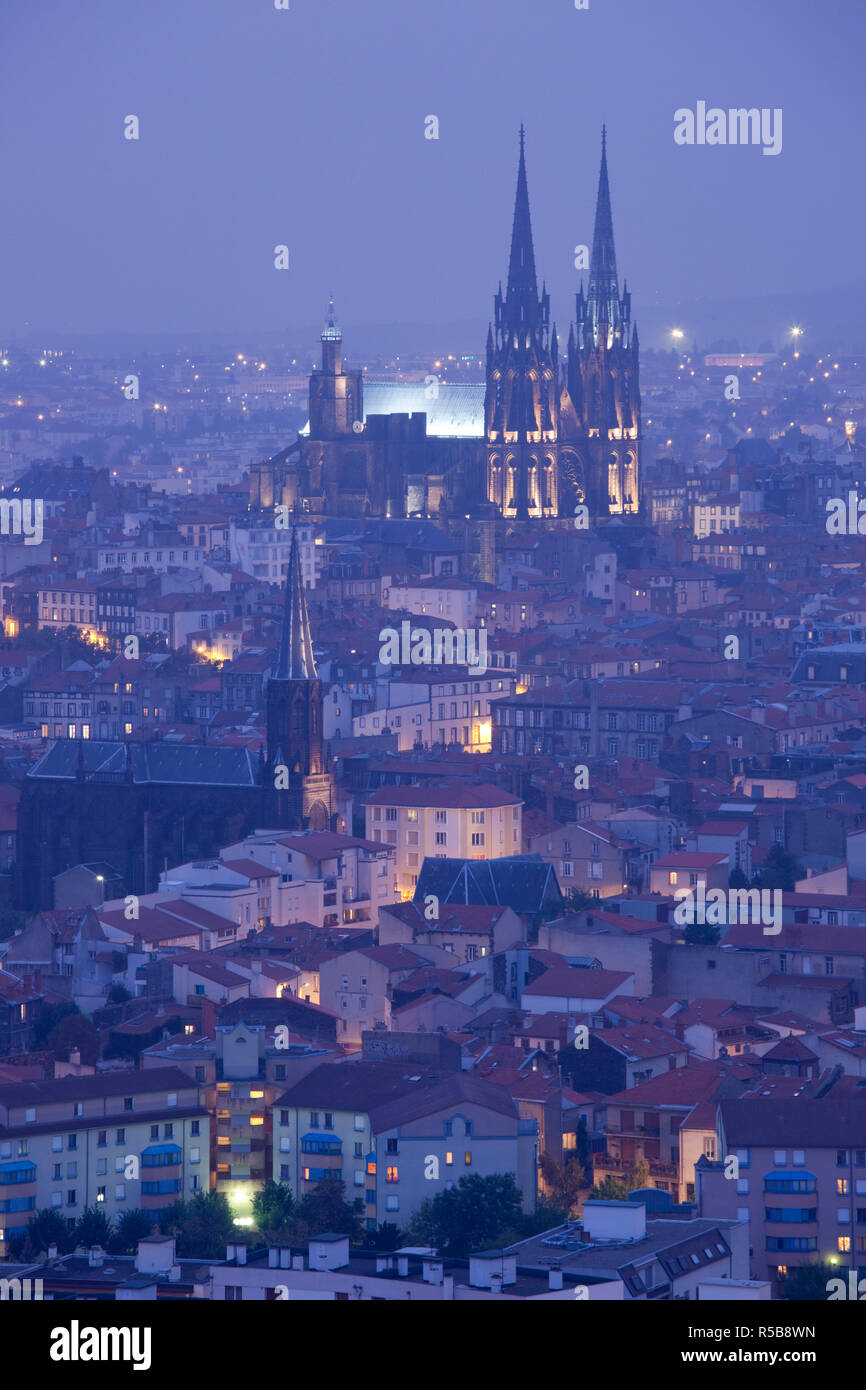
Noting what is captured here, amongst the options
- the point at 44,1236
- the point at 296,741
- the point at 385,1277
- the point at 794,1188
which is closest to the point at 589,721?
the point at 296,741

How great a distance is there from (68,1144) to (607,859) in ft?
51.9

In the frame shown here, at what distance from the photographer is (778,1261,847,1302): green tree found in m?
Answer: 23.4

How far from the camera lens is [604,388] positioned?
315 feet

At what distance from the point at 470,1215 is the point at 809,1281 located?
2.97 metres

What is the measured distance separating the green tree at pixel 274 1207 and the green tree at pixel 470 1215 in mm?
1062

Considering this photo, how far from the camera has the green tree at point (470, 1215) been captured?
989 inches

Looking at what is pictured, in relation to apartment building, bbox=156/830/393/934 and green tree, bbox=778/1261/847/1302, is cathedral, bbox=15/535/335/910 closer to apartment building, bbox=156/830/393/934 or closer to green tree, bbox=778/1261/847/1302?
apartment building, bbox=156/830/393/934

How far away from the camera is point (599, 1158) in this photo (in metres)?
28.3

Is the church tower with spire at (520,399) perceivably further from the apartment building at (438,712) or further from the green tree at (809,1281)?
the green tree at (809,1281)

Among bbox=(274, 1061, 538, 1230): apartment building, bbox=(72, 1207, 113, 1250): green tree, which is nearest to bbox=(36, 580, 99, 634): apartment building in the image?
bbox=(274, 1061, 538, 1230): apartment building

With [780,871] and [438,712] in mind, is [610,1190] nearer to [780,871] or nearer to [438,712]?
[780,871]

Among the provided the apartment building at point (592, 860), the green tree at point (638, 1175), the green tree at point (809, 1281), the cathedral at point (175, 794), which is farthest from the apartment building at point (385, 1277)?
the cathedral at point (175, 794)

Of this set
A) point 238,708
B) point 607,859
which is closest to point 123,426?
point 238,708

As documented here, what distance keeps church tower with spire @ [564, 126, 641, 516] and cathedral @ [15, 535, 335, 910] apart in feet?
156
